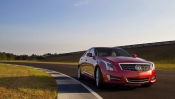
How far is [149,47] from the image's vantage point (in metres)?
74.6

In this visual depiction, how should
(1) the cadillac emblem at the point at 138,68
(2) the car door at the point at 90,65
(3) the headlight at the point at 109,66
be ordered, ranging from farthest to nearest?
(2) the car door at the point at 90,65, (3) the headlight at the point at 109,66, (1) the cadillac emblem at the point at 138,68

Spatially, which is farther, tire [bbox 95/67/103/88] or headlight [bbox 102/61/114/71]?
tire [bbox 95/67/103/88]

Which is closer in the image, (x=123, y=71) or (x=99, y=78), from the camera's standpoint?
(x=123, y=71)

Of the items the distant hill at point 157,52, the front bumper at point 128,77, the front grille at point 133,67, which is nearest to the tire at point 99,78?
the front bumper at point 128,77

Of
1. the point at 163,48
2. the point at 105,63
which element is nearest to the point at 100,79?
the point at 105,63

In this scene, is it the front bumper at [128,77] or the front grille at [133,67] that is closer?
the front bumper at [128,77]

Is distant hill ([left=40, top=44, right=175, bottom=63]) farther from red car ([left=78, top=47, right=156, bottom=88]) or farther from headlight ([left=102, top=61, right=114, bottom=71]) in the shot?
headlight ([left=102, top=61, right=114, bottom=71])

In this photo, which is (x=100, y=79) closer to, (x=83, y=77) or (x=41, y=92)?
(x=41, y=92)

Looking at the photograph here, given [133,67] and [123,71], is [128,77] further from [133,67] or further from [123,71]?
[133,67]

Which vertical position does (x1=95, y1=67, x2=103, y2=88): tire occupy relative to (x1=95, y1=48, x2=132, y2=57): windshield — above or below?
below

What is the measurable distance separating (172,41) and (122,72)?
61.1 metres

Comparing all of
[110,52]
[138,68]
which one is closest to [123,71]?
[138,68]

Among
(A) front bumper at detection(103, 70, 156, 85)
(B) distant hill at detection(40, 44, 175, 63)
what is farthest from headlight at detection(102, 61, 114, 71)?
(B) distant hill at detection(40, 44, 175, 63)

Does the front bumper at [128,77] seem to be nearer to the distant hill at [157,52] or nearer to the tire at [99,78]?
the tire at [99,78]
